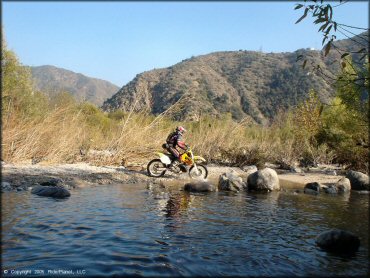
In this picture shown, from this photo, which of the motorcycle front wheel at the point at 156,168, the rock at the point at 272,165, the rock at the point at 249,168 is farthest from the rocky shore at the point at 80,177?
the rock at the point at 272,165

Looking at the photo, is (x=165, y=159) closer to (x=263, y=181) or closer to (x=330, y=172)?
(x=263, y=181)

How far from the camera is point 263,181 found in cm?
1263

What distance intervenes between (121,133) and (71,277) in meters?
11.2

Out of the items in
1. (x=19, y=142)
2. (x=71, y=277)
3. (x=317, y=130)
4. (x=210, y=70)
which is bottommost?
(x=71, y=277)

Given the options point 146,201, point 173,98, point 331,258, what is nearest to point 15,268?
point 331,258

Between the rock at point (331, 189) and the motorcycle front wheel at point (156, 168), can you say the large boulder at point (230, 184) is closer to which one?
the motorcycle front wheel at point (156, 168)

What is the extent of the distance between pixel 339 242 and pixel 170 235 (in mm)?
2642

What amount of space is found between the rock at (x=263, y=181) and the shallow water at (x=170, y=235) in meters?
2.66

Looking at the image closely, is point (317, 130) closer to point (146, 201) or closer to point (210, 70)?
point (146, 201)

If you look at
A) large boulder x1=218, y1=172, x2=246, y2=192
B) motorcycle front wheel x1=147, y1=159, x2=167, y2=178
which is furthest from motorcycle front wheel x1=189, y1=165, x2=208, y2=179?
large boulder x1=218, y1=172, x2=246, y2=192

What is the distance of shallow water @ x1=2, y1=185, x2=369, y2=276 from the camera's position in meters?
4.58

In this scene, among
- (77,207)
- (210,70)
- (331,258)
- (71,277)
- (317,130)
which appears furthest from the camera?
(210,70)

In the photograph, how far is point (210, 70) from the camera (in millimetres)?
76562

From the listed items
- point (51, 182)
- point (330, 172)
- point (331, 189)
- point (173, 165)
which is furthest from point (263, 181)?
point (330, 172)
